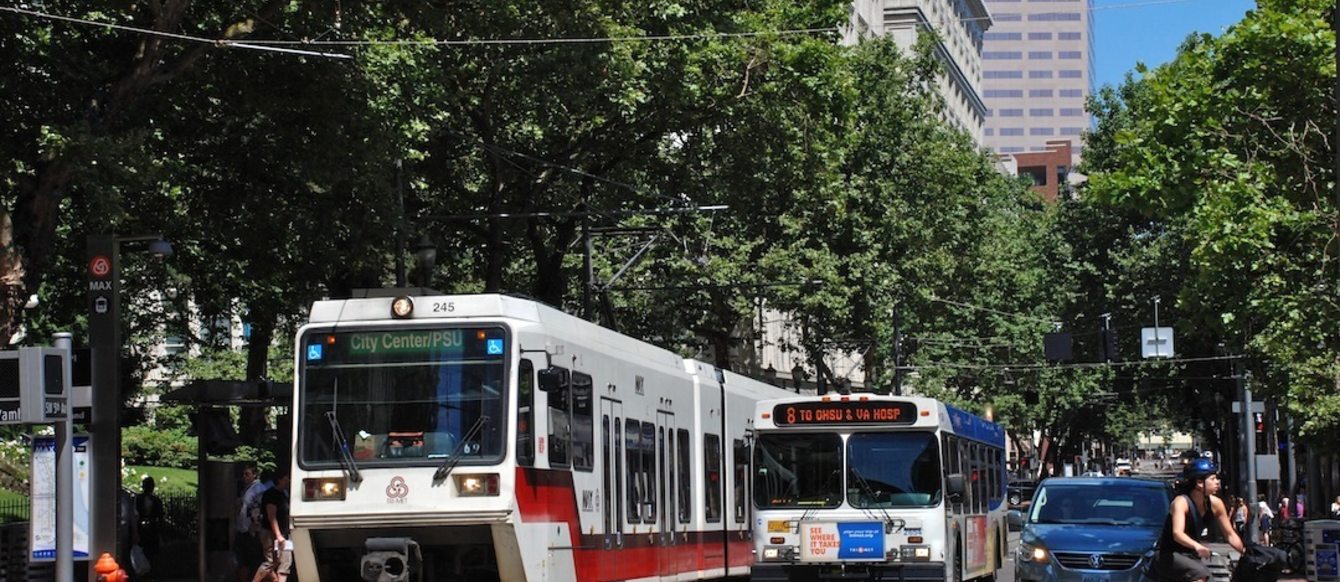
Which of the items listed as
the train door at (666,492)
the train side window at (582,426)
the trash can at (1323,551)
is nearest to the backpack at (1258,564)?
the train side window at (582,426)

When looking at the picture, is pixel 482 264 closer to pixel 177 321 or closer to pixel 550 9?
pixel 177 321

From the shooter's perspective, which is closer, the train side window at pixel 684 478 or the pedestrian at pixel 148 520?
the train side window at pixel 684 478

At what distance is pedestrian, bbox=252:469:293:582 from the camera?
19.4 m

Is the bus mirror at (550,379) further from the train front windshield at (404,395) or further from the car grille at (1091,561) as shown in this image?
the car grille at (1091,561)

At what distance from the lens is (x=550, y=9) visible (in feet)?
86.1

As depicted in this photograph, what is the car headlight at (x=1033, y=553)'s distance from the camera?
19703 millimetres

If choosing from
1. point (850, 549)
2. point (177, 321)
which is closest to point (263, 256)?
point (177, 321)

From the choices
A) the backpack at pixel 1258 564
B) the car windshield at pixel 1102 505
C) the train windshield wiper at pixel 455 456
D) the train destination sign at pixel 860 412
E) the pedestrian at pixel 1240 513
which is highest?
the train destination sign at pixel 860 412

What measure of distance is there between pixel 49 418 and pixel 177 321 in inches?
775

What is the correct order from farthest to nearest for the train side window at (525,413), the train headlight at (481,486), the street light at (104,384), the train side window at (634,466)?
the street light at (104,384) → the train side window at (634,466) → the train side window at (525,413) → the train headlight at (481,486)

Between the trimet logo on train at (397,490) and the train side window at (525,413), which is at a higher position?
the train side window at (525,413)

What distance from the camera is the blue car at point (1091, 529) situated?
19375 mm

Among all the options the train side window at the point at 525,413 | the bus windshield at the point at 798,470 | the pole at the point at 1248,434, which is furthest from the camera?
the pole at the point at 1248,434

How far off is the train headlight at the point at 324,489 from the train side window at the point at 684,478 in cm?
661
